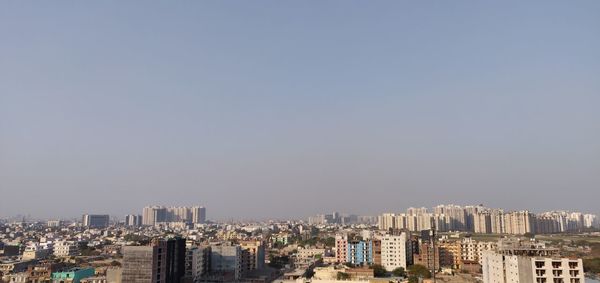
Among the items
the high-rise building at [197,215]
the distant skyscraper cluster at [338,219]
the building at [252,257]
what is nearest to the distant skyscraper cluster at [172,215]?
the high-rise building at [197,215]

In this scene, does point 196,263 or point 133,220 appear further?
point 133,220

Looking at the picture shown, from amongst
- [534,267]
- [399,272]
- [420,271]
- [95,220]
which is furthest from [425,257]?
[95,220]

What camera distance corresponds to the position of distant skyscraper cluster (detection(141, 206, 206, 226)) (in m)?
71.9

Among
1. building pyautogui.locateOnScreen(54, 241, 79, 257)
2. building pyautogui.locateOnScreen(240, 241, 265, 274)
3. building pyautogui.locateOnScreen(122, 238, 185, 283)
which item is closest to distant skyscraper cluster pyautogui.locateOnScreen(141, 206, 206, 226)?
building pyautogui.locateOnScreen(54, 241, 79, 257)

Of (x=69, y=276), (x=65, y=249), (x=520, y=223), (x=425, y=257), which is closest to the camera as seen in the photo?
(x=69, y=276)

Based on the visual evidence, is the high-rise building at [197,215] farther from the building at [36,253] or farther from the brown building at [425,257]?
the brown building at [425,257]

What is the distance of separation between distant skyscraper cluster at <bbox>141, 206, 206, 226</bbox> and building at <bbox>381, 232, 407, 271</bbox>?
180 ft

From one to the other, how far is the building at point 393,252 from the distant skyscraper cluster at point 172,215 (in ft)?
180

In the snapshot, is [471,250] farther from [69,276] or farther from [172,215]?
[172,215]

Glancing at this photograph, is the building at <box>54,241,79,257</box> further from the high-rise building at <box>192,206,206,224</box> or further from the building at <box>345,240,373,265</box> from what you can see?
the high-rise building at <box>192,206,206,224</box>

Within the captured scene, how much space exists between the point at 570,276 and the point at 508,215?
1192 inches

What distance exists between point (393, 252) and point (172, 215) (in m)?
59.9

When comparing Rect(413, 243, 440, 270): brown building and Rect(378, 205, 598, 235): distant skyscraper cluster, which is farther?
Rect(378, 205, 598, 235): distant skyscraper cluster

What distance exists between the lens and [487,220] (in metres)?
39.9
